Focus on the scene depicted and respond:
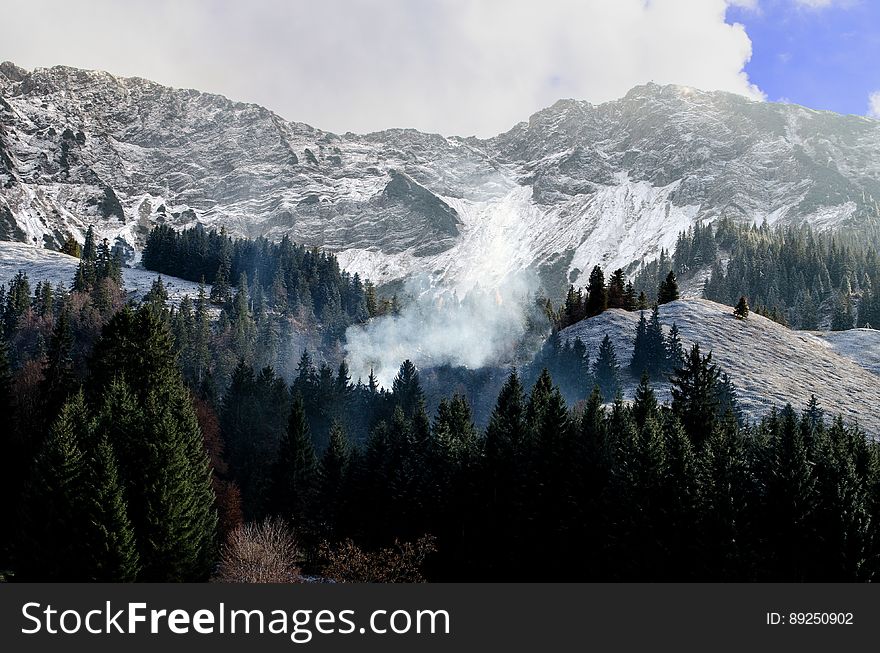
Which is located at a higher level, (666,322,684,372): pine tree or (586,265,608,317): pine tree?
(586,265,608,317): pine tree

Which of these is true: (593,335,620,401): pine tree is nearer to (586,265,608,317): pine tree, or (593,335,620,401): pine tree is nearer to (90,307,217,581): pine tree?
(586,265,608,317): pine tree

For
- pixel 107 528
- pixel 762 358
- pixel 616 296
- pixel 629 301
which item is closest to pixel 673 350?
pixel 762 358

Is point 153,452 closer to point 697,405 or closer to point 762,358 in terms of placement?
point 697,405

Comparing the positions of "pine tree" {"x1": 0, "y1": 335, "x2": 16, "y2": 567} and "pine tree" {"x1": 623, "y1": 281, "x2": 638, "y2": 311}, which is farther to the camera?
"pine tree" {"x1": 623, "y1": 281, "x2": 638, "y2": 311}

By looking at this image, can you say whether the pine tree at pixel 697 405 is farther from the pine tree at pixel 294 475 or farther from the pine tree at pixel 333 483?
the pine tree at pixel 294 475

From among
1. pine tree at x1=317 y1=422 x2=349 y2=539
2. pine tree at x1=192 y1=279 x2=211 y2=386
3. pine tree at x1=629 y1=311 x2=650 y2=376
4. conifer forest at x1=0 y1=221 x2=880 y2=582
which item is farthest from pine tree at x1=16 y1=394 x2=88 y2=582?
pine tree at x1=192 y1=279 x2=211 y2=386

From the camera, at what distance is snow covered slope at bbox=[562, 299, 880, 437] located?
11156cm

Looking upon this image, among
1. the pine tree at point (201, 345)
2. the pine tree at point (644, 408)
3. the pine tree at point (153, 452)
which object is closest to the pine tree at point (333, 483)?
the pine tree at point (153, 452)

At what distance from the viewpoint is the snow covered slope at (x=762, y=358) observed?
111562 millimetres

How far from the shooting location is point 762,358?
127 metres

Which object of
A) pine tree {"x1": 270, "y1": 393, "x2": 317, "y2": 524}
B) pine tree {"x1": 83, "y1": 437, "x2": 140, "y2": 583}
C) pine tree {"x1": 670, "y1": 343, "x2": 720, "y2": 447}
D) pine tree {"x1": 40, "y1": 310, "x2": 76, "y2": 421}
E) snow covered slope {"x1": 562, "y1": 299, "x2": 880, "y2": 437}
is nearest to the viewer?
pine tree {"x1": 83, "y1": 437, "x2": 140, "y2": 583}

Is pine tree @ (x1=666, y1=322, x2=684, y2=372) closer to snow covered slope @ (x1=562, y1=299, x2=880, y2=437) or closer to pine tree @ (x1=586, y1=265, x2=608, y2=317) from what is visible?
snow covered slope @ (x1=562, y1=299, x2=880, y2=437)

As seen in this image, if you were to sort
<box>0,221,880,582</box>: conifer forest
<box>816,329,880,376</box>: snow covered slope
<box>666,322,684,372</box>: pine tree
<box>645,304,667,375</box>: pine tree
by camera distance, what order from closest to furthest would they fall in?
<box>0,221,880,582</box>: conifer forest → <box>666,322,684,372</box>: pine tree → <box>645,304,667,375</box>: pine tree → <box>816,329,880,376</box>: snow covered slope

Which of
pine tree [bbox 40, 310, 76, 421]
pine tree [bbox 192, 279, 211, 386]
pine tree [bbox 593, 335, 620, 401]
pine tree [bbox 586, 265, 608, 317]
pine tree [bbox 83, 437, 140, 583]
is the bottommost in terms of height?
pine tree [bbox 83, 437, 140, 583]
